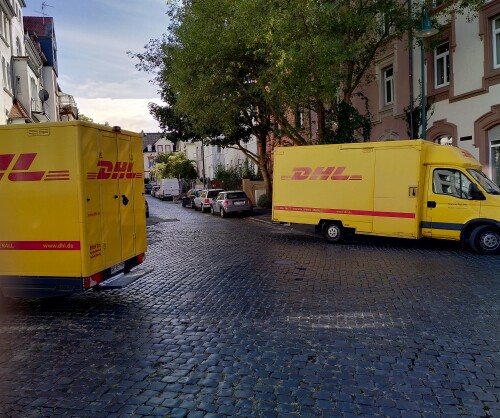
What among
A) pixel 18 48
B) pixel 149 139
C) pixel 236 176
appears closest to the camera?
pixel 18 48

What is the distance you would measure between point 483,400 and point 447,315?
255cm

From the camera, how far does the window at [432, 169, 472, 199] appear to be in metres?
12.1

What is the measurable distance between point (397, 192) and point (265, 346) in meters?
8.56

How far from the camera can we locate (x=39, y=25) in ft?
155

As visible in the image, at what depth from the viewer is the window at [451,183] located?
12.1 meters

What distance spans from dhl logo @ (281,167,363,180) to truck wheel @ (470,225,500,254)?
11.1 feet

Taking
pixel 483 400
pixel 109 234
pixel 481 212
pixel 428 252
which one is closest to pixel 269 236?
pixel 428 252

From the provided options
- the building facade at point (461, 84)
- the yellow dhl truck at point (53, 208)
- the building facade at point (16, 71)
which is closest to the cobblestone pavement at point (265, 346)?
the yellow dhl truck at point (53, 208)

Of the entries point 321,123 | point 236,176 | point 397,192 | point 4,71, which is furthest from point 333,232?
point 236,176

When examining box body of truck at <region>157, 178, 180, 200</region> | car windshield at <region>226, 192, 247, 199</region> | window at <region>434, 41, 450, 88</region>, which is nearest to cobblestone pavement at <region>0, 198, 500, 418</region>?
window at <region>434, 41, 450, 88</region>

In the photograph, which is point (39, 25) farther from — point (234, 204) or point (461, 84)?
point (461, 84)

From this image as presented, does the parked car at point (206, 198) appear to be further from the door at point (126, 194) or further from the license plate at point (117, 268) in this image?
the license plate at point (117, 268)

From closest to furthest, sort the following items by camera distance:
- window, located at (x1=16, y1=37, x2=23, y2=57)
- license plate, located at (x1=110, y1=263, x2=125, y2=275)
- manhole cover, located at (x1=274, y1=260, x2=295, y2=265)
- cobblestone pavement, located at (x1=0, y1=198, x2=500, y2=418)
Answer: cobblestone pavement, located at (x1=0, y1=198, x2=500, y2=418)
license plate, located at (x1=110, y1=263, x2=125, y2=275)
manhole cover, located at (x1=274, y1=260, x2=295, y2=265)
window, located at (x1=16, y1=37, x2=23, y2=57)

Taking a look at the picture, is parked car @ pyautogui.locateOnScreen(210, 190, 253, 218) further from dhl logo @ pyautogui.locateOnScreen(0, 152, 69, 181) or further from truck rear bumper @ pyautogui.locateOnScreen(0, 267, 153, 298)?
dhl logo @ pyautogui.locateOnScreen(0, 152, 69, 181)
